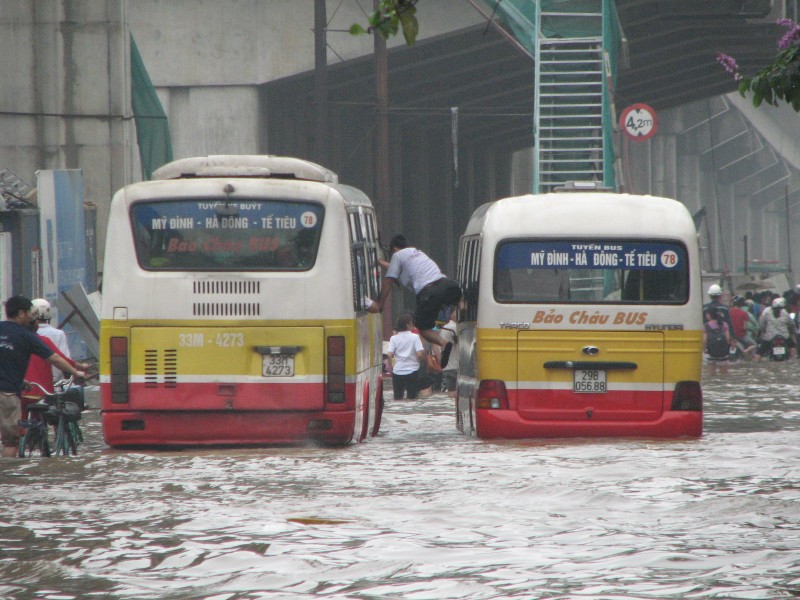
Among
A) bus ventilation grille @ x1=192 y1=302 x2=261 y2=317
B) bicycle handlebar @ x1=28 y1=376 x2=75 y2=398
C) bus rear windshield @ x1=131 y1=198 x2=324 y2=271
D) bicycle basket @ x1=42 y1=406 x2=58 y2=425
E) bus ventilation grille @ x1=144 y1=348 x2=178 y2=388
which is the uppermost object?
bus rear windshield @ x1=131 y1=198 x2=324 y2=271

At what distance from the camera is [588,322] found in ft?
47.5

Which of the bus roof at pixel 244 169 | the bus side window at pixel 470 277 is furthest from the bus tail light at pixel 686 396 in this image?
the bus roof at pixel 244 169

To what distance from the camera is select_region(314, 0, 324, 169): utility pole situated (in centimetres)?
3291

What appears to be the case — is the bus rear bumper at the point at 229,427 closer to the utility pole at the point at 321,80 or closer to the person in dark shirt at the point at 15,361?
the person in dark shirt at the point at 15,361

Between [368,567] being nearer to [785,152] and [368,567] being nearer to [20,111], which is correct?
[20,111]

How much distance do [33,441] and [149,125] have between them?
58.1 ft

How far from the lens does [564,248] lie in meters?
14.6

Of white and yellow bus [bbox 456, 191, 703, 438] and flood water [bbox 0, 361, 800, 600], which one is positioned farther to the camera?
white and yellow bus [bbox 456, 191, 703, 438]

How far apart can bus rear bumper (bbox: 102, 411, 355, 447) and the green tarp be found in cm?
1753

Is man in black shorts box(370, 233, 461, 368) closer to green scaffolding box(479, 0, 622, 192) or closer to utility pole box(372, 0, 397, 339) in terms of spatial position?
utility pole box(372, 0, 397, 339)

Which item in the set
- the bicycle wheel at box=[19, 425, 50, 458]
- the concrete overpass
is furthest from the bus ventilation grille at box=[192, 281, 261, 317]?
the concrete overpass

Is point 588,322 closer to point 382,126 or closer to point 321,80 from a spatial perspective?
point 321,80

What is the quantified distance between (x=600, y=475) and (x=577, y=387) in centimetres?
320

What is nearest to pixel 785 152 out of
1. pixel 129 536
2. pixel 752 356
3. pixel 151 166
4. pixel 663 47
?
pixel 663 47
